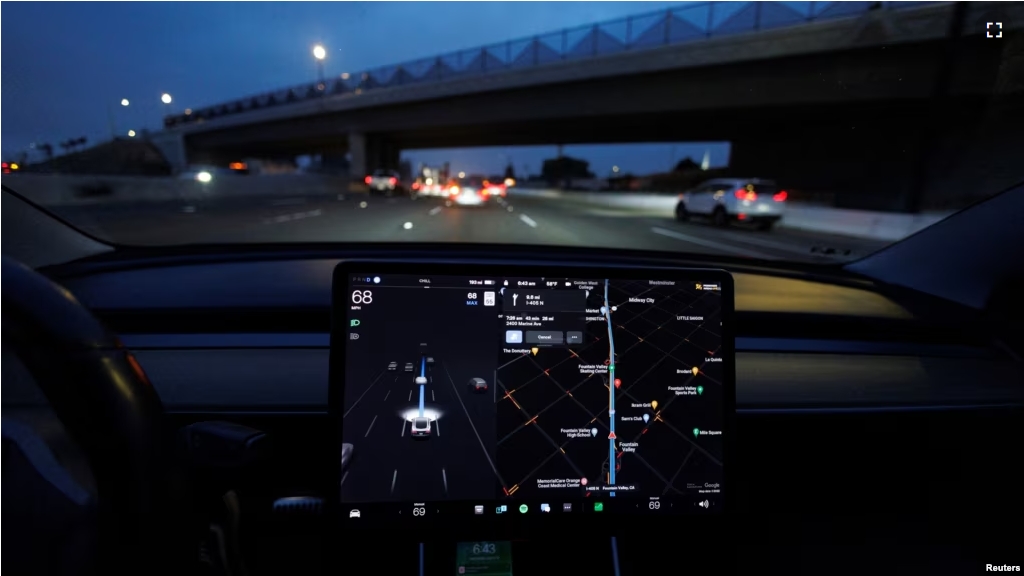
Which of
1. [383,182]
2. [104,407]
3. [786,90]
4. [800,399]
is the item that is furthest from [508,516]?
[383,182]

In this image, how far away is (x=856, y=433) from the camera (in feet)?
9.57

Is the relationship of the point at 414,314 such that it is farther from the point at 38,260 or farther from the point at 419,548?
the point at 38,260

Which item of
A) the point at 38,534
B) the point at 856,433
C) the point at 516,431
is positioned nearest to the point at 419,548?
the point at 516,431

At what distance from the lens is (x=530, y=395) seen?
2178 mm

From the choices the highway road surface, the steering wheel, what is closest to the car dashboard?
the steering wheel

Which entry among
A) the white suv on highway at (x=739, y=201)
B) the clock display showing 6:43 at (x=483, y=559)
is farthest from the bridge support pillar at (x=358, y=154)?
the clock display showing 6:43 at (x=483, y=559)

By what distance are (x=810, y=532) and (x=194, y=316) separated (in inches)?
123

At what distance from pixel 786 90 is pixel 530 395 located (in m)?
4.66

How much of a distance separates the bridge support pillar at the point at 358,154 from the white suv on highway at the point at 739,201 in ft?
45.8

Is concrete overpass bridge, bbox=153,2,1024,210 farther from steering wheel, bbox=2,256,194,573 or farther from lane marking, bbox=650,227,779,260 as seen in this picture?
steering wheel, bbox=2,256,194,573

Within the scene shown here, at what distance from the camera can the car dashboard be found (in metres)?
2.68

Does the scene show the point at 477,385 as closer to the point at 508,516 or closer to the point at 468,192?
the point at 508,516

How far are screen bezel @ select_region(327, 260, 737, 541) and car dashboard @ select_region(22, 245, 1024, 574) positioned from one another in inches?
4.6

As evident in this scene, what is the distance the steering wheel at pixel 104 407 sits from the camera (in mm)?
1202
